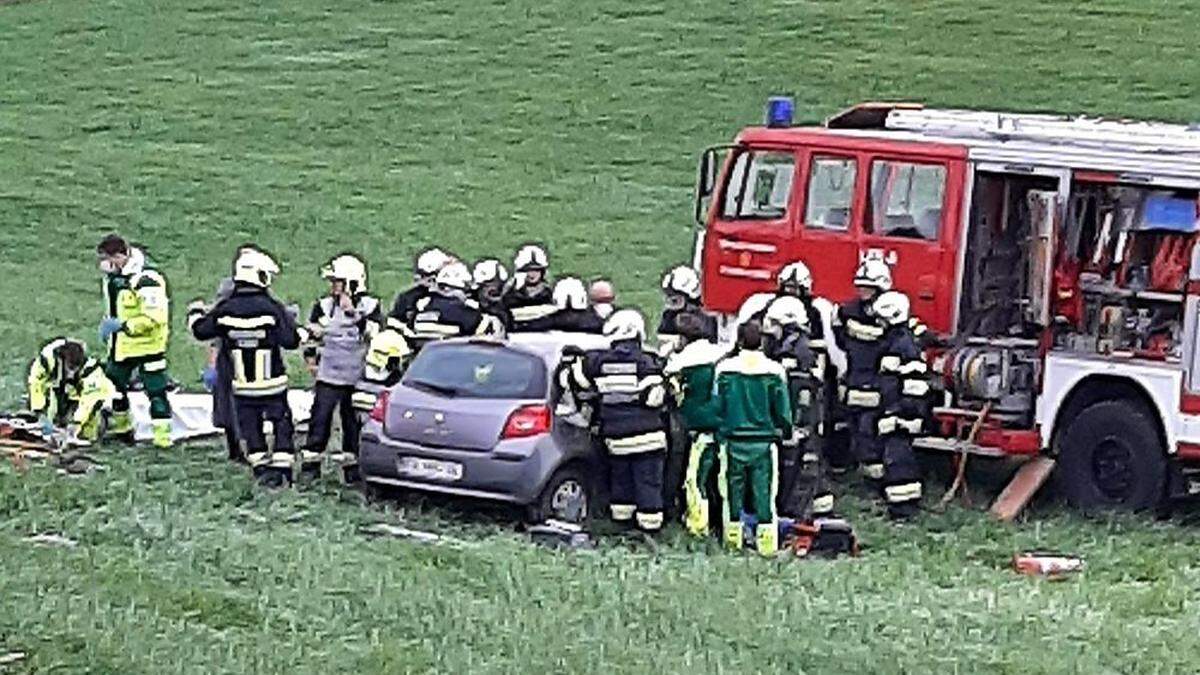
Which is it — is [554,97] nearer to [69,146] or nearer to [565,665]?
[69,146]

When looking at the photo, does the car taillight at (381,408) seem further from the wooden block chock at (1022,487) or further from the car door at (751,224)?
the wooden block chock at (1022,487)

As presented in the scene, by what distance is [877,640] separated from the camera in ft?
33.4

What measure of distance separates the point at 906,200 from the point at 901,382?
143cm

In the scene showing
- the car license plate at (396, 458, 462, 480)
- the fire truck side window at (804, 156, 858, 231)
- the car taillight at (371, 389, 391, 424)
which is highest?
the fire truck side window at (804, 156, 858, 231)

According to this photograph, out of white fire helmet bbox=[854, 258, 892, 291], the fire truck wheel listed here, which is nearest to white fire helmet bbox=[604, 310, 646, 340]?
white fire helmet bbox=[854, 258, 892, 291]

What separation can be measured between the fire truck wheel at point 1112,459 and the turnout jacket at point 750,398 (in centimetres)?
216

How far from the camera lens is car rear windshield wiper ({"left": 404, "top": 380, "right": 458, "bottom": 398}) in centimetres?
1345

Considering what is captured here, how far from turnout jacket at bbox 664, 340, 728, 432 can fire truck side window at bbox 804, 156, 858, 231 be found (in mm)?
2114

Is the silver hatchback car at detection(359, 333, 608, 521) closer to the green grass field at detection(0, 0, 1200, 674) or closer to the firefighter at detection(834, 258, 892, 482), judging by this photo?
the green grass field at detection(0, 0, 1200, 674)

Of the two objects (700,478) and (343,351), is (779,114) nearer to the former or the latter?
(343,351)

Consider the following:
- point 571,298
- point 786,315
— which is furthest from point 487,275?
point 786,315

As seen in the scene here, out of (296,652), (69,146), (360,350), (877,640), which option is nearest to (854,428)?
(360,350)

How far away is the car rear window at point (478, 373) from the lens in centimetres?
1332

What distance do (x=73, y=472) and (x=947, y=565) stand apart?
16.6 ft
